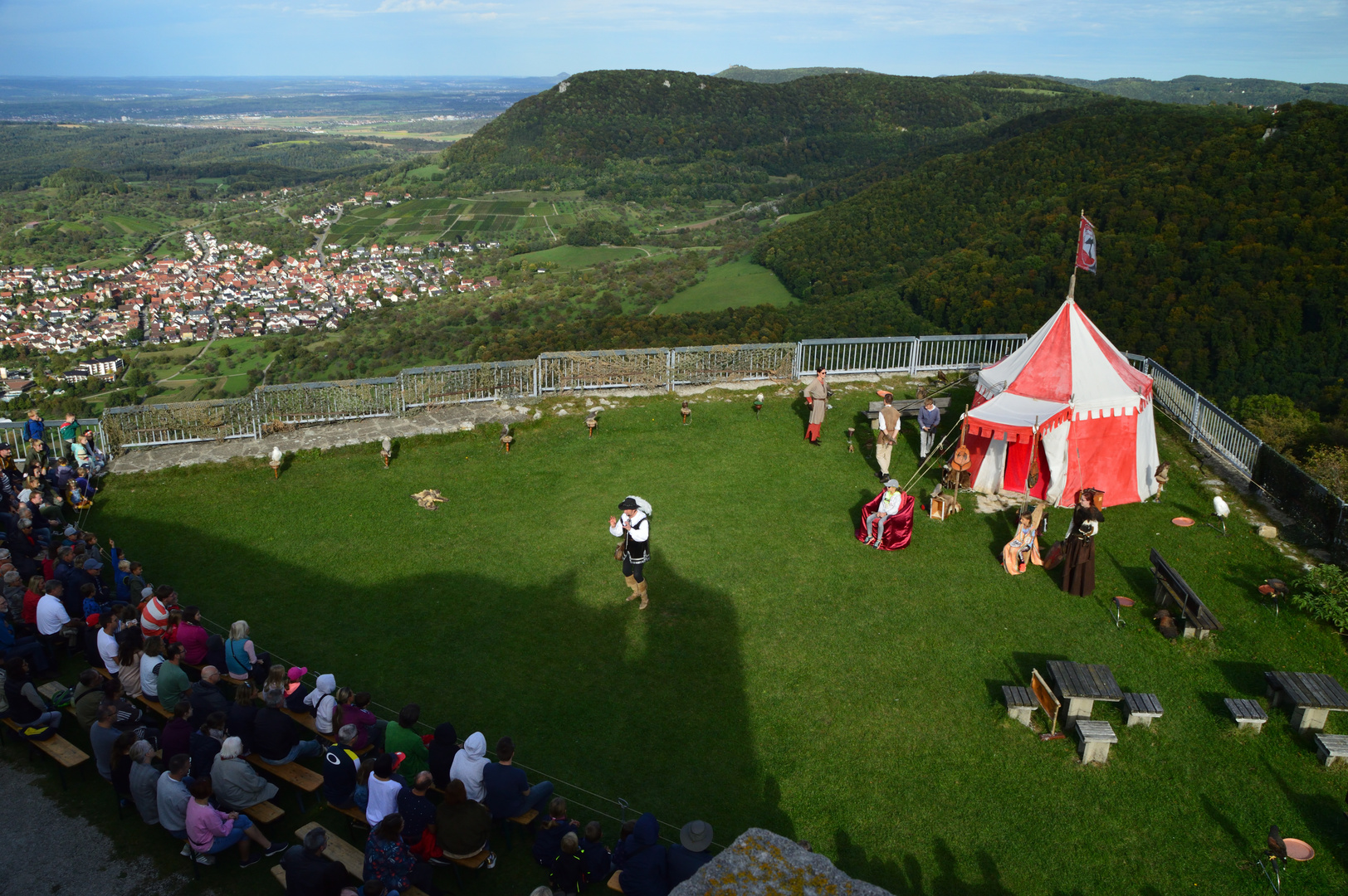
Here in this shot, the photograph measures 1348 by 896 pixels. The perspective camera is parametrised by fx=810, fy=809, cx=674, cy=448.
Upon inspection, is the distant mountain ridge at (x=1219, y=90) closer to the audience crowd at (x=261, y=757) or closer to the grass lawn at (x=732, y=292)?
the grass lawn at (x=732, y=292)

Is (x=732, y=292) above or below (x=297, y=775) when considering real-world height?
above

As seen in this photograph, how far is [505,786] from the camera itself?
6.89m

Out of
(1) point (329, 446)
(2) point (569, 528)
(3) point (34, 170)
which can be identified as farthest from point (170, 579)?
(3) point (34, 170)

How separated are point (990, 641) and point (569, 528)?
20.6 feet

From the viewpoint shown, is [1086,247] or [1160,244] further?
[1160,244]

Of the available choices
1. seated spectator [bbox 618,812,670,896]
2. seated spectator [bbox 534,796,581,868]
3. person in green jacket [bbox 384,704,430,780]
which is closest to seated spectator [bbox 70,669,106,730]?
person in green jacket [bbox 384,704,430,780]

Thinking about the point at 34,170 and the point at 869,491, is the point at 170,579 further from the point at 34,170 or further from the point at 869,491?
the point at 34,170

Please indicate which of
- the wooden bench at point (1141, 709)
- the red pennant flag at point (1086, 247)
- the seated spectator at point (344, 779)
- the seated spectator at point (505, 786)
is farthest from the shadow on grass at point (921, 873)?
the red pennant flag at point (1086, 247)

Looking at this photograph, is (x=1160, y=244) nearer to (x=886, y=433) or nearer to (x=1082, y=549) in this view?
(x=886, y=433)

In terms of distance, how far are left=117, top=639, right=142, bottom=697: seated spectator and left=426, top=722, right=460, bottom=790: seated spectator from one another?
11.9ft

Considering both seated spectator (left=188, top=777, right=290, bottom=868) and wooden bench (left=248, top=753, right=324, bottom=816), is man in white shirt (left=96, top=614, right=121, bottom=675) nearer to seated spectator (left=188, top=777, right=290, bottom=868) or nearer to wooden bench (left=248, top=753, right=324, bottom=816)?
wooden bench (left=248, top=753, right=324, bottom=816)

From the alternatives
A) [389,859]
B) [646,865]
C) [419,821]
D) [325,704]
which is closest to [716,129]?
[325,704]

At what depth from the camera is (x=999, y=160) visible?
5019 cm

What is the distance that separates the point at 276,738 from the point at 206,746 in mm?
555
